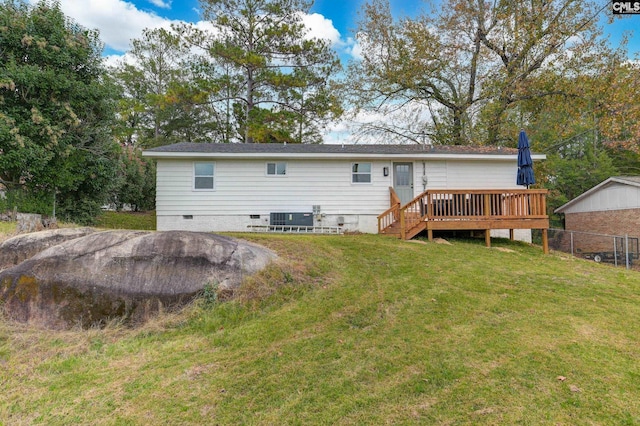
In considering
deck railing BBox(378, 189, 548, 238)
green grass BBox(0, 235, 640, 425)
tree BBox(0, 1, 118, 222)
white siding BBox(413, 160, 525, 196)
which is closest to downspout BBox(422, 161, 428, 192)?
white siding BBox(413, 160, 525, 196)

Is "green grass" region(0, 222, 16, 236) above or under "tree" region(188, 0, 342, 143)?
under

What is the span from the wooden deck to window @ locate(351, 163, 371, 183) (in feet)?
9.08

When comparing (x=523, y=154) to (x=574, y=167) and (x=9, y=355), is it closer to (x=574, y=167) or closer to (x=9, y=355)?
(x=9, y=355)

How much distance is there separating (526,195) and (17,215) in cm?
1445

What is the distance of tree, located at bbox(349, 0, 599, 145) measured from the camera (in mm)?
14367

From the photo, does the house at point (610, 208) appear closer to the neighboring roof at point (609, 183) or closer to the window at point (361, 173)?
the neighboring roof at point (609, 183)

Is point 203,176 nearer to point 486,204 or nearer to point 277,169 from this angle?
point 277,169

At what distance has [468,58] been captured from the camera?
55.2ft

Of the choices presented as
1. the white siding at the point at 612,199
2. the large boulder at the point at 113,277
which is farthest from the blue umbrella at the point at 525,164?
the white siding at the point at 612,199

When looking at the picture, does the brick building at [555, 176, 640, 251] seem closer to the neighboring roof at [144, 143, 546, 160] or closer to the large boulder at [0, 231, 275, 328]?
the neighboring roof at [144, 143, 546, 160]

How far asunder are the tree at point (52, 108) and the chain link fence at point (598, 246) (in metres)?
17.6

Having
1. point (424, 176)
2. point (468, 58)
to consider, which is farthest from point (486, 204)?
point (468, 58)

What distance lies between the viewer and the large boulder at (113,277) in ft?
13.7

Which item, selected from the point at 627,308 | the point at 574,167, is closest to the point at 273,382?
the point at 627,308
